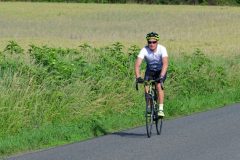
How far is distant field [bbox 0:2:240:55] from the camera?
5206 centimetres

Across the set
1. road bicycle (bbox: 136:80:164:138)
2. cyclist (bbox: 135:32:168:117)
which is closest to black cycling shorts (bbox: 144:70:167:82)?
cyclist (bbox: 135:32:168:117)

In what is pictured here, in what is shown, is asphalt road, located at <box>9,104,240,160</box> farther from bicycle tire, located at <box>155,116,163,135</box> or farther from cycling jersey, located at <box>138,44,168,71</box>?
cycling jersey, located at <box>138,44,168,71</box>

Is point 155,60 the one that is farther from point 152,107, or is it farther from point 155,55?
point 152,107

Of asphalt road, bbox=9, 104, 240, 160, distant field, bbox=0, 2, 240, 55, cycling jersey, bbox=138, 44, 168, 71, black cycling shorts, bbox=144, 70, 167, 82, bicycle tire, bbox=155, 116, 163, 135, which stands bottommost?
asphalt road, bbox=9, 104, 240, 160

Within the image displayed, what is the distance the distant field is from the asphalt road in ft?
104

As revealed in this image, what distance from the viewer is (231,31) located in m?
65.4

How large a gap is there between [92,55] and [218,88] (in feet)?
14.7

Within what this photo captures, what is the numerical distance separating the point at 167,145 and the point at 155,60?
1.93m

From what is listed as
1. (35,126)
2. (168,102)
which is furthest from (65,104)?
(168,102)

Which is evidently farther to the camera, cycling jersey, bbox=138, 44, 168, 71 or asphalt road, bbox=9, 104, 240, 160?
cycling jersey, bbox=138, 44, 168, 71

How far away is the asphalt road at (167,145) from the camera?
35.0 ft

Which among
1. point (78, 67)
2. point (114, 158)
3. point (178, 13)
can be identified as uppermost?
point (178, 13)

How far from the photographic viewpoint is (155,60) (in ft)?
43.3

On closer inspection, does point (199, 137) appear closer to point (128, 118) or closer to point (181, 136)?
point (181, 136)
